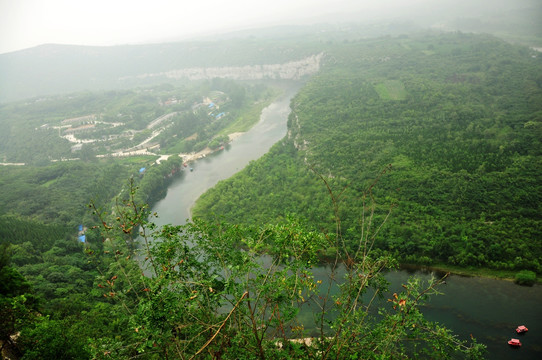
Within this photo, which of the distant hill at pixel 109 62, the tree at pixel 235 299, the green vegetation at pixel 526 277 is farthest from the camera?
the distant hill at pixel 109 62

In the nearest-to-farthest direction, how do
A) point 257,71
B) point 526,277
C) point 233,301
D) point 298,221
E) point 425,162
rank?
point 233,301 < point 298,221 < point 526,277 < point 425,162 < point 257,71

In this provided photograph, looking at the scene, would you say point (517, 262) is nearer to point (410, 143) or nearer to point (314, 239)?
point (410, 143)

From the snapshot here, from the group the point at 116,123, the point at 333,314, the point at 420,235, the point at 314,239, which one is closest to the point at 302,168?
the point at 420,235

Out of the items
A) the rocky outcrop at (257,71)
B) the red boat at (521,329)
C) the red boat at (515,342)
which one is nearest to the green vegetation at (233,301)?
the red boat at (515,342)

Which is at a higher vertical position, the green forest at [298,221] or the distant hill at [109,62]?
the distant hill at [109,62]

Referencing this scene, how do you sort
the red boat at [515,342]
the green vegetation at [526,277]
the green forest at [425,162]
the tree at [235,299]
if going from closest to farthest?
the tree at [235,299] → the red boat at [515,342] → the green vegetation at [526,277] → the green forest at [425,162]

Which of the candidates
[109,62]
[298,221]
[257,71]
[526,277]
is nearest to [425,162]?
[526,277]

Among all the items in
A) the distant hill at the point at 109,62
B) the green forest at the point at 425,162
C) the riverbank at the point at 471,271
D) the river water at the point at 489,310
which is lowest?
the river water at the point at 489,310

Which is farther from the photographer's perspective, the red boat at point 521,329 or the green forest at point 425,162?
the green forest at point 425,162

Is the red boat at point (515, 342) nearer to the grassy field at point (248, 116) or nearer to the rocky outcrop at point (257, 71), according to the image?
the grassy field at point (248, 116)

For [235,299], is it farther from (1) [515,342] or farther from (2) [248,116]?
(2) [248,116]
